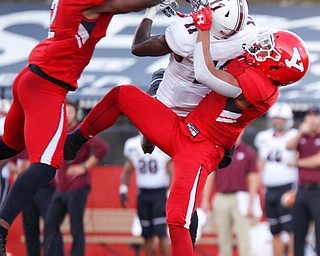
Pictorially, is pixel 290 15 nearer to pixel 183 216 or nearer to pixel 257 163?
pixel 257 163

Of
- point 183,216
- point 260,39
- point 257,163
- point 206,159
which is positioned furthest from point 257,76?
point 257,163

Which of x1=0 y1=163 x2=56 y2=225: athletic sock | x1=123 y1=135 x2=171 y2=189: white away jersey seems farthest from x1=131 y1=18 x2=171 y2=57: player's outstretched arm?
x1=123 y1=135 x2=171 y2=189: white away jersey

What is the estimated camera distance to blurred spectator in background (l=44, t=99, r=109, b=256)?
32.5 ft

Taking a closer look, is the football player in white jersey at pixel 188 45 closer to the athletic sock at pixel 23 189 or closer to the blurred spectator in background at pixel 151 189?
the athletic sock at pixel 23 189

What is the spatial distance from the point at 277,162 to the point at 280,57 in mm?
4931

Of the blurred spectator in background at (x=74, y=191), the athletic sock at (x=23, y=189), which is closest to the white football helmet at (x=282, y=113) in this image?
the blurred spectator in background at (x=74, y=191)

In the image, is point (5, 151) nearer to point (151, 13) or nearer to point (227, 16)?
point (151, 13)

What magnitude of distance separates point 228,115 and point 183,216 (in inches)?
30.0

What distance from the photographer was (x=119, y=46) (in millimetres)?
12531

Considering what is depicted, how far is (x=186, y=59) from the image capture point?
6.66m

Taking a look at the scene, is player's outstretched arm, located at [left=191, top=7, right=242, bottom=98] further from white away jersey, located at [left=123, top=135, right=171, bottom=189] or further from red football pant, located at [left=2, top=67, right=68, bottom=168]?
white away jersey, located at [left=123, top=135, right=171, bottom=189]

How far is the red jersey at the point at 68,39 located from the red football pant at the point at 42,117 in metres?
0.11

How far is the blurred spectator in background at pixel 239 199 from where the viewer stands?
36.9ft

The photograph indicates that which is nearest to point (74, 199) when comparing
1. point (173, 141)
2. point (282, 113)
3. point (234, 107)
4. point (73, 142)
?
point (282, 113)
